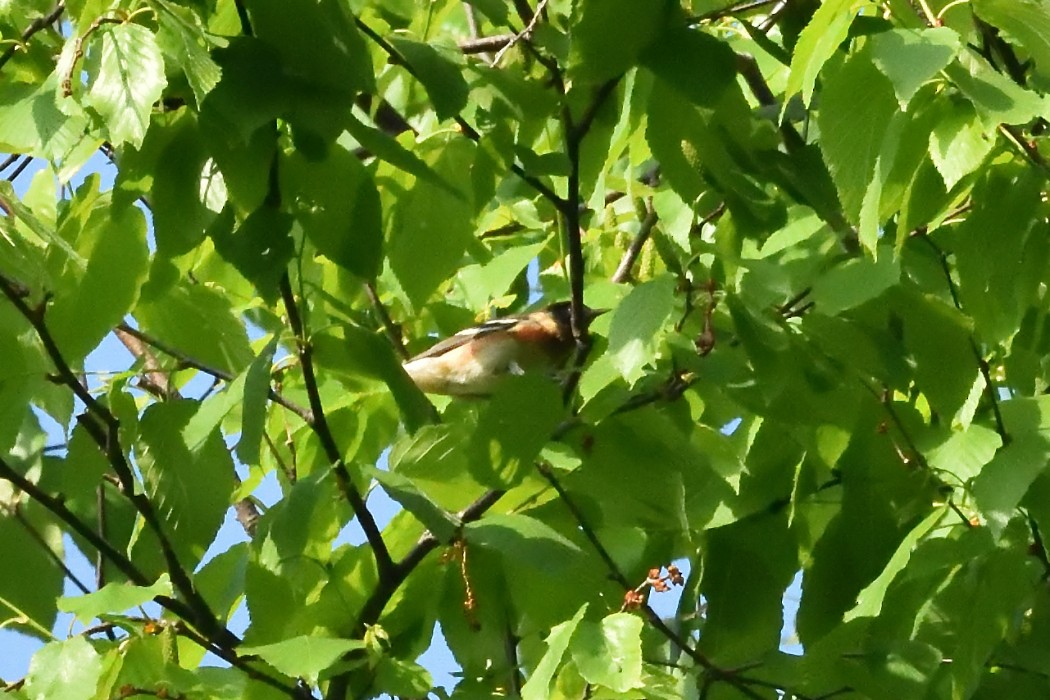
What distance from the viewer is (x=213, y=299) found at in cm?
247

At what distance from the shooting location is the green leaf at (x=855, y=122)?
1831 mm

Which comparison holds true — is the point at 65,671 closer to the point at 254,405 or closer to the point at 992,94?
the point at 254,405

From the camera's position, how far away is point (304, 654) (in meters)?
1.96

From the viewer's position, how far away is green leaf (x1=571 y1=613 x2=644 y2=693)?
6.02 ft

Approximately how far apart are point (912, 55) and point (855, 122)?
0.21 m

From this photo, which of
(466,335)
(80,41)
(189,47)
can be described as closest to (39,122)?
(80,41)

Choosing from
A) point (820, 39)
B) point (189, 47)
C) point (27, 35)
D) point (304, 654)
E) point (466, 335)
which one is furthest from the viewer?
point (466, 335)

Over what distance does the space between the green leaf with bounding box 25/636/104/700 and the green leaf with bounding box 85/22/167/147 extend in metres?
0.73

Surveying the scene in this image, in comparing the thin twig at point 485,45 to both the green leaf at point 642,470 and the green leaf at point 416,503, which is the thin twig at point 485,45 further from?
the green leaf at point 416,503

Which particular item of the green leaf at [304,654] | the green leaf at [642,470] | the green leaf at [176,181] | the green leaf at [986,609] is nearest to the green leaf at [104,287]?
the green leaf at [176,181]

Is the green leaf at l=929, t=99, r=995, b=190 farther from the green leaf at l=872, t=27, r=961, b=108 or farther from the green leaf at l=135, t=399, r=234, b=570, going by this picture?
the green leaf at l=135, t=399, r=234, b=570

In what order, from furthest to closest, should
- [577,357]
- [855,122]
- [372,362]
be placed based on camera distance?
[577,357] → [372,362] → [855,122]

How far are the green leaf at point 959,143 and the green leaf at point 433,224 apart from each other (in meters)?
0.81

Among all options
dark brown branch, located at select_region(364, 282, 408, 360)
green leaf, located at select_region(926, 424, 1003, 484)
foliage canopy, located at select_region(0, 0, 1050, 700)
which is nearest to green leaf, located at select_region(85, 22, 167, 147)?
foliage canopy, located at select_region(0, 0, 1050, 700)
